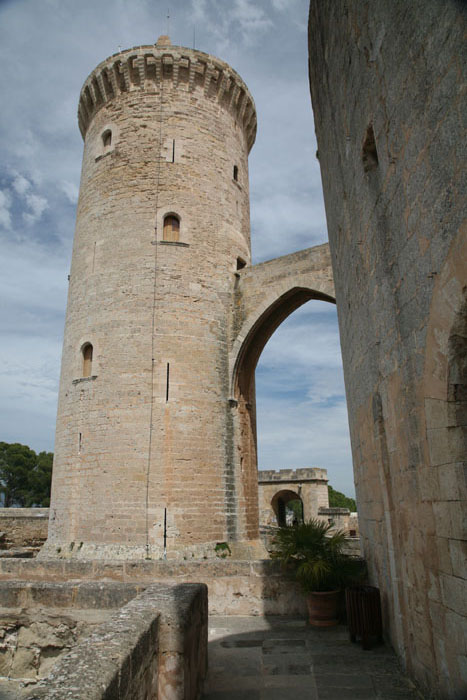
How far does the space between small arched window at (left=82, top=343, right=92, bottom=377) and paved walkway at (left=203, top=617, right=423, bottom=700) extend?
23.9 ft

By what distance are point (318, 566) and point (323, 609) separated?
47 centimetres

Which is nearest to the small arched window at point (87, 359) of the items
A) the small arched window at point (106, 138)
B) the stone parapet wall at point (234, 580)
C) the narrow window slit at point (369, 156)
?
the small arched window at point (106, 138)

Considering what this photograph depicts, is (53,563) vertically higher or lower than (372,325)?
lower

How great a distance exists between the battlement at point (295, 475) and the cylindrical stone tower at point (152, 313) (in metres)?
11.2

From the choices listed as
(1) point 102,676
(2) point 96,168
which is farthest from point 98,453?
(1) point 102,676

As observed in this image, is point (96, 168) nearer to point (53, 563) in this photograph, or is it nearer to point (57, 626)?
point (53, 563)

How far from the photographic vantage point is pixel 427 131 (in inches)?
110

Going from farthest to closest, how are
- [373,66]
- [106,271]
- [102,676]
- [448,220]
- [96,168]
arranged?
[96,168]
[106,271]
[373,66]
[448,220]
[102,676]

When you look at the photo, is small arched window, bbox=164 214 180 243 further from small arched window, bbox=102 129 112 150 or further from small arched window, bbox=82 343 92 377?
small arched window, bbox=82 343 92 377

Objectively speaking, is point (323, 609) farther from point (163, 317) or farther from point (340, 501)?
point (340, 501)

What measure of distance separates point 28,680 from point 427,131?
4.39m

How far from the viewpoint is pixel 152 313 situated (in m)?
11.2

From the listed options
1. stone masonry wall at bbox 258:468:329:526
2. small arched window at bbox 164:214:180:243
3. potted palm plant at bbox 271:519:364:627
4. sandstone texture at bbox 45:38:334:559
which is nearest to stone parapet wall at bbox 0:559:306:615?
potted palm plant at bbox 271:519:364:627

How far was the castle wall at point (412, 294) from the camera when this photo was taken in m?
2.62
